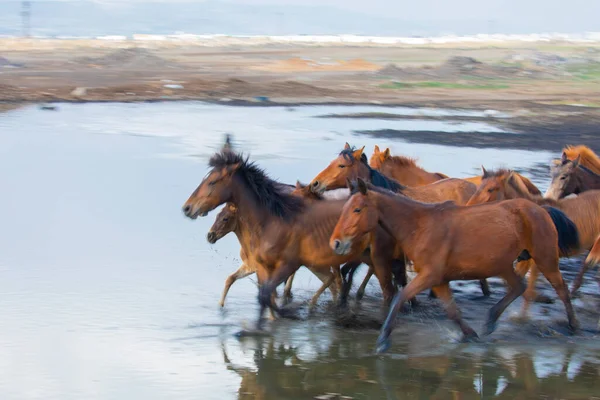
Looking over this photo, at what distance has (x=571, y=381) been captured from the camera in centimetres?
770

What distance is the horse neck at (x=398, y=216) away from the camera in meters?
8.02

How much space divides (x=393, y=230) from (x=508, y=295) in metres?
1.27

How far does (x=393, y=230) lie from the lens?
8.06m

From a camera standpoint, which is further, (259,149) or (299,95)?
(299,95)

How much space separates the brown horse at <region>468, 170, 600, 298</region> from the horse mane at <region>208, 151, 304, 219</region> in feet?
5.56

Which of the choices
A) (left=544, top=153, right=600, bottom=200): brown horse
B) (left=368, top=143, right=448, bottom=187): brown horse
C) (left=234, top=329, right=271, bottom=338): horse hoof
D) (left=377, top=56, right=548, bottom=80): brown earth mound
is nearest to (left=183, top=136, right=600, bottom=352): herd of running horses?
(left=234, top=329, right=271, bottom=338): horse hoof

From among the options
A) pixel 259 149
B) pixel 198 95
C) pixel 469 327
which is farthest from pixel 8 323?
pixel 198 95

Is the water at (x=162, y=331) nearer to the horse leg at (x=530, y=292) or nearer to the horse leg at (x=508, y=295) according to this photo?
the horse leg at (x=508, y=295)

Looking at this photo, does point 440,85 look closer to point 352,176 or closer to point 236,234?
point 352,176

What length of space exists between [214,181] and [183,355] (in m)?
1.54

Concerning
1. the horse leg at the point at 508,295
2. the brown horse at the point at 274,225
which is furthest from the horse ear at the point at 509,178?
the brown horse at the point at 274,225

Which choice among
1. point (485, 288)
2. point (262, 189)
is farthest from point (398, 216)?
point (485, 288)

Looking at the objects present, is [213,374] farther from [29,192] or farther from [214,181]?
[29,192]

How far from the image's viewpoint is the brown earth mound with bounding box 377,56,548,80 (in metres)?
55.1
